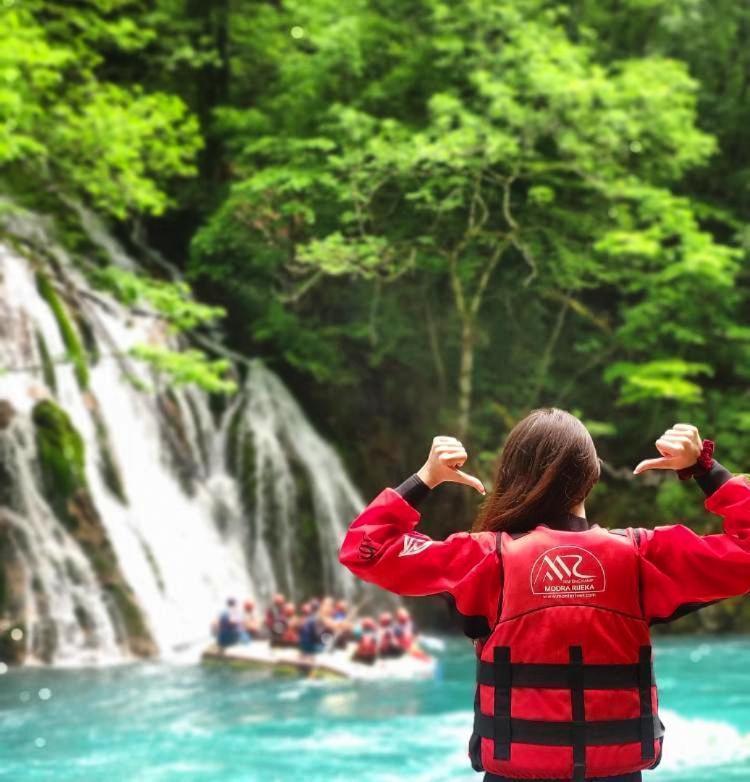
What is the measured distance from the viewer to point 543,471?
2238 millimetres

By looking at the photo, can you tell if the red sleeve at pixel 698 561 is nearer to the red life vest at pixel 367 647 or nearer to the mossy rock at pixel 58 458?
the red life vest at pixel 367 647

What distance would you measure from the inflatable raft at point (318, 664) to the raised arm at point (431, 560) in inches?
367

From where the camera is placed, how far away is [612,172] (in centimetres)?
1577

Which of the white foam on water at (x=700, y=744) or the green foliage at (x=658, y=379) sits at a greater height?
the green foliage at (x=658, y=379)

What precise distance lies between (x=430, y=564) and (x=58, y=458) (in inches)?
414

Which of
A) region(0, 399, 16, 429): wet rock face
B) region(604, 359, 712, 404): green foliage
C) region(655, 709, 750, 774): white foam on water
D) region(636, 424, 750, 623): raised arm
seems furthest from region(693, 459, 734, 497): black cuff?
region(604, 359, 712, 404): green foliage

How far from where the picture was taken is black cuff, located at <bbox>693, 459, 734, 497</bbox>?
2.20 meters

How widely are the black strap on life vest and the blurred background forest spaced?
12.1m

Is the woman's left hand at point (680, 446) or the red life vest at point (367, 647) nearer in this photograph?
the woman's left hand at point (680, 446)

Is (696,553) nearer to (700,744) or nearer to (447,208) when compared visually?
(700,744)

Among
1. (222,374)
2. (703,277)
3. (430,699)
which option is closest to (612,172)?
(703,277)

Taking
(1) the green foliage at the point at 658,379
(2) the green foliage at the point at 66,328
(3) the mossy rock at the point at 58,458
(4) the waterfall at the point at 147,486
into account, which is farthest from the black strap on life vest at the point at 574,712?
(1) the green foliage at the point at 658,379

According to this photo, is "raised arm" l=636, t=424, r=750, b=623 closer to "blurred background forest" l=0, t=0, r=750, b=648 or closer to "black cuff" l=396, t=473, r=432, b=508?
"black cuff" l=396, t=473, r=432, b=508

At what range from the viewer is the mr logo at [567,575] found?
214 centimetres
